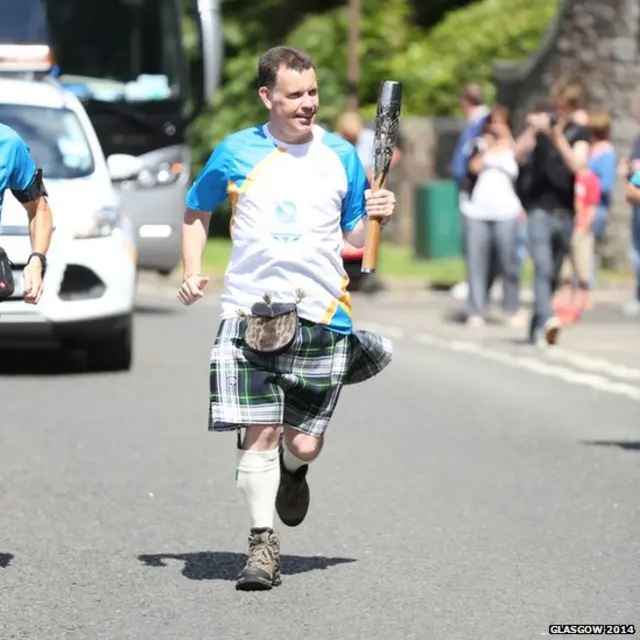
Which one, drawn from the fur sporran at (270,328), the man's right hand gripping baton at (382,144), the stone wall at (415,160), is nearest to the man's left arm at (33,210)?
the fur sporran at (270,328)

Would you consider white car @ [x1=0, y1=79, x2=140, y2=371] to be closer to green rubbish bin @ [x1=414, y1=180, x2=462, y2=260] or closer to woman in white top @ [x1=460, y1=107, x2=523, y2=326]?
woman in white top @ [x1=460, y1=107, x2=523, y2=326]

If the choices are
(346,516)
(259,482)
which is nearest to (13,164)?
(259,482)

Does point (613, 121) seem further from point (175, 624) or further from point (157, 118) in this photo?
point (175, 624)

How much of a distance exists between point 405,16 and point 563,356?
23.7 m

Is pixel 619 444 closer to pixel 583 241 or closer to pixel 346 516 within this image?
pixel 346 516

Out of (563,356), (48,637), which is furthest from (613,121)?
(48,637)

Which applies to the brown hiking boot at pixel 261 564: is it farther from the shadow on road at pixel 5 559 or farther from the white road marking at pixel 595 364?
the white road marking at pixel 595 364

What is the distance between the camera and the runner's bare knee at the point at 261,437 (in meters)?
6.88

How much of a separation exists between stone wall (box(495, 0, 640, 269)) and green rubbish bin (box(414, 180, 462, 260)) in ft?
5.99

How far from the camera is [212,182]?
6.91 m

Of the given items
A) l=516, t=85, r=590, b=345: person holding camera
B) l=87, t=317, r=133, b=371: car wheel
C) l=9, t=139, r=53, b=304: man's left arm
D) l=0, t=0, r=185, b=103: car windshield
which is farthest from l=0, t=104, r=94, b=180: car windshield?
l=9, t=139, r=53, b=304: man's left arm

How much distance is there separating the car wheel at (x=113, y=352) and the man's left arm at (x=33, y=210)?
5982 millimetres

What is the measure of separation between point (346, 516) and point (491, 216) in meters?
9.68

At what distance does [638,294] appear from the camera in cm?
1858
